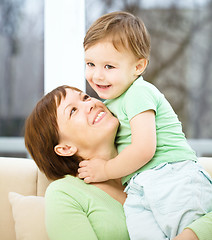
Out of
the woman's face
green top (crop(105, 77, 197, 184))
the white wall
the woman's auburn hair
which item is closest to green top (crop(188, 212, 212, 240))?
green top (crop(105, 77, 197, 184))

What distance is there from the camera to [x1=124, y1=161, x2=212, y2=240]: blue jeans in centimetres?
145

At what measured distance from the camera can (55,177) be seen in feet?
5.89

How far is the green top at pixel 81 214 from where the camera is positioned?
1.50m

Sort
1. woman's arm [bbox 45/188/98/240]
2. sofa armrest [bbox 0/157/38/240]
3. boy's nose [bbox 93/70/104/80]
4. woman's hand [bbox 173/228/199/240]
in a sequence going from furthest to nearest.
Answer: sofa armrest [bbox 0/157/38/240], boy's nose [bbox 93/70/104/80], woman's arm [bbox 45/188/98/240], woman's hand [bbox 173/228/199/240]

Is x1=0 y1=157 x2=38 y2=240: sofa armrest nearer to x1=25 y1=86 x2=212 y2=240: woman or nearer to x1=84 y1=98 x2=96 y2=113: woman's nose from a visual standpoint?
x1=25 y1=86 x2=212 y2=240: woman

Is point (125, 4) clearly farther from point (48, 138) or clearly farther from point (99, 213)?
point (99, 213)

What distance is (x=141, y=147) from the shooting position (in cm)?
151

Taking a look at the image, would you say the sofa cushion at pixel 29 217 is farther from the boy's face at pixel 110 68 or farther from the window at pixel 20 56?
the window at pixel 20 56

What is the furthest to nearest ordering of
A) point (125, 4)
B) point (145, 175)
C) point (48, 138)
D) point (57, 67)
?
1. point (125, 4)
2. point (57, 67)
3. point (48, 138)
4. point (145, 175)

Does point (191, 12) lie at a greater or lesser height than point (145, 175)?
greater

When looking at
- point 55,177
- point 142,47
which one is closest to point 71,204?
point 55,177

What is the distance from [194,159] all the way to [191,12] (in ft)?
8.19

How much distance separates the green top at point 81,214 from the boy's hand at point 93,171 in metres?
0.05

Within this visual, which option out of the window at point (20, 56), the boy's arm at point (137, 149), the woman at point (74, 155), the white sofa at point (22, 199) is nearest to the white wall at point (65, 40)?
the window at point (20, 56)
